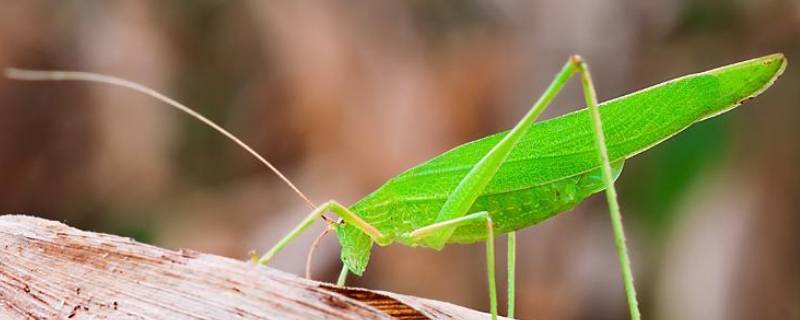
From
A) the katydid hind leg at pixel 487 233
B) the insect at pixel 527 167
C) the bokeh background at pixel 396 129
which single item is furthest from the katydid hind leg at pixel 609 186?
the bokeh background at pixel 396 129

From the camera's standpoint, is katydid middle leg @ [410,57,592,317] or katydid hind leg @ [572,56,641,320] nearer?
katydid hind leg @ [572,56,641,320]

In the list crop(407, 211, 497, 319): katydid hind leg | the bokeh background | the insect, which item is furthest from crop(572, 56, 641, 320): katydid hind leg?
the bokeh background

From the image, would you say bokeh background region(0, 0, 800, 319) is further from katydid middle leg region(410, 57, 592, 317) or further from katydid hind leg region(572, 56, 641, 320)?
katydid hind leg region(572, 56, 641, 320)

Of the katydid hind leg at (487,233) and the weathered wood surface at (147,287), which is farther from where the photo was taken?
the katydid hind leg at (487,233)

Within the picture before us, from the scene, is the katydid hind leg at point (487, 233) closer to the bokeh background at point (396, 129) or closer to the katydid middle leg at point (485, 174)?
the katydid middle leg at point (485, 174)

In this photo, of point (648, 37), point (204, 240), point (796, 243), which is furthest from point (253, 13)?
point (796, 243)

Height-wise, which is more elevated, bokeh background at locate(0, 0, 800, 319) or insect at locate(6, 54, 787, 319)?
bokeh background at locate(0, 0, 800, 319)

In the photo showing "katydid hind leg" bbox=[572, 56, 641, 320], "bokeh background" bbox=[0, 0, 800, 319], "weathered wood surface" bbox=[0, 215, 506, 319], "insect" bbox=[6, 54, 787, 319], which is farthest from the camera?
"bokeh background" bbox=[0, 0, 800, 319]

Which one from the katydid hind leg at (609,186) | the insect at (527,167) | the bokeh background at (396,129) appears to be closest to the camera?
the katydid hind leg at (609,186)
